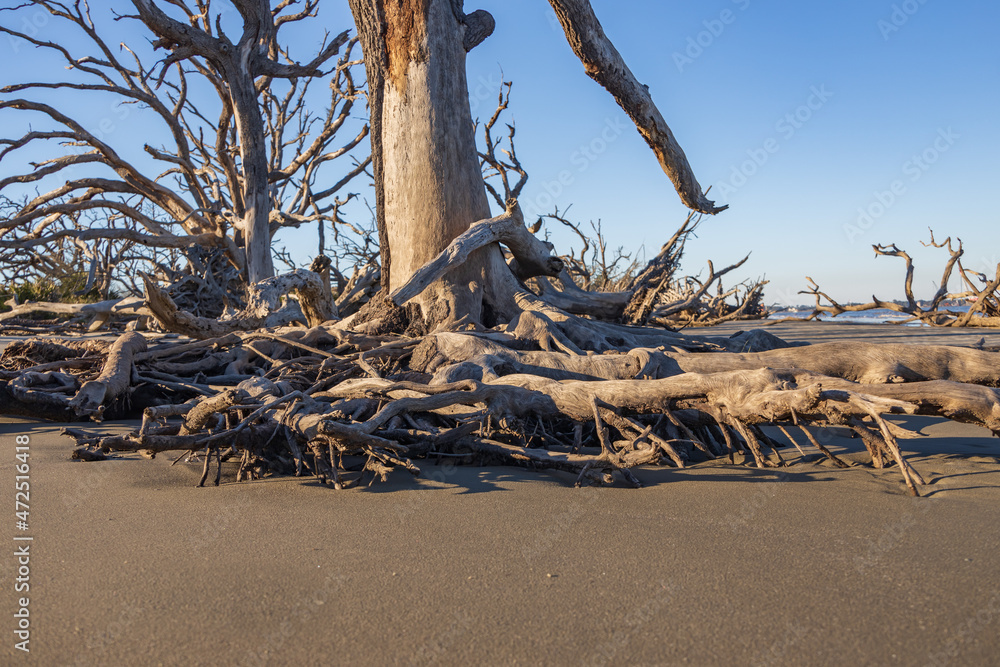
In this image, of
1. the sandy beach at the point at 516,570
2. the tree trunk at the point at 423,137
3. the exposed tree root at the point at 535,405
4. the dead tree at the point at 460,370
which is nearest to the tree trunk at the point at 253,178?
the dead tree at the point at 460,370

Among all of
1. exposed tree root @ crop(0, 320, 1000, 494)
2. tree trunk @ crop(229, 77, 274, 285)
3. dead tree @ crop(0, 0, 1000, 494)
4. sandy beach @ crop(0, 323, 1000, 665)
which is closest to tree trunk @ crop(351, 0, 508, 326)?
dead tree @ crop(0, 0, 1000, 494)

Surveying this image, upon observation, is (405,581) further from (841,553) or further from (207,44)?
(207,44)

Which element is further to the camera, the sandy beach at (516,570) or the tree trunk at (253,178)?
the tree trunk at (253,178)

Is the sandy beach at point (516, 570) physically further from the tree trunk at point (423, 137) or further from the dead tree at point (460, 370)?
the tree trunk at point (423, 137)

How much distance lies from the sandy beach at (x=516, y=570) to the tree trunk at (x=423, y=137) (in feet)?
7.89

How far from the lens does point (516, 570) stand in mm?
1757

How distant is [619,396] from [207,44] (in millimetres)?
10158

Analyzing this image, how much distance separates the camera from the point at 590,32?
12.8 feet

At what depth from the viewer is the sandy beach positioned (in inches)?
53.7

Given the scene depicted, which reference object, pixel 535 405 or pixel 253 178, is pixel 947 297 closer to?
pixel 535 405

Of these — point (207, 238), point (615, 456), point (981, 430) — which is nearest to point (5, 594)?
point (615, 456)

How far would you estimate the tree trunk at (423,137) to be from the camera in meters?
4.75

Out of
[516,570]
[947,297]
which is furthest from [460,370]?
[947,297]

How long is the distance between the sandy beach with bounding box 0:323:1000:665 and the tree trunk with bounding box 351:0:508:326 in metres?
2.40
